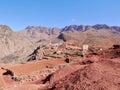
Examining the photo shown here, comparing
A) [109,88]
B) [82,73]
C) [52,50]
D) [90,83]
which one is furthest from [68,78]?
[52,50]

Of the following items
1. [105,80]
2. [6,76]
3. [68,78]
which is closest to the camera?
[105,80]

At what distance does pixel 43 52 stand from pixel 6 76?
28.4 m

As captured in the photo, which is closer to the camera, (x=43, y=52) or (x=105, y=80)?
(x=105, y=80)

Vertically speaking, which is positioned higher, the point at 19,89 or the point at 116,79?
the point at 116,79

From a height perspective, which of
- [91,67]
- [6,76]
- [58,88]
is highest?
[91,67]

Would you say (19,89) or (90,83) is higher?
(90,83)

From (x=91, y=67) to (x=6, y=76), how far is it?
20748mm

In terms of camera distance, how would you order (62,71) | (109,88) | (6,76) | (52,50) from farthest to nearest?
(52,50), (6,76), (62,71), (109,88)

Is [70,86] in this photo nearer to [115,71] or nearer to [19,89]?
[115,71]

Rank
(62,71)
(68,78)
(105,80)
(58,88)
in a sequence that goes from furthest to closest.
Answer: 1. (62,71)
2. (68,78)
3. (58,88)
4. (105,80)

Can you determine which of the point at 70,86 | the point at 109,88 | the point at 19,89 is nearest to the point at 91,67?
the point at 70,86

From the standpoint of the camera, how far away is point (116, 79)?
529 inches

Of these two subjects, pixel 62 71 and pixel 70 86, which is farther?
pixel 62 71

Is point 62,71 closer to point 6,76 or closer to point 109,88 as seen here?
point 109,88
